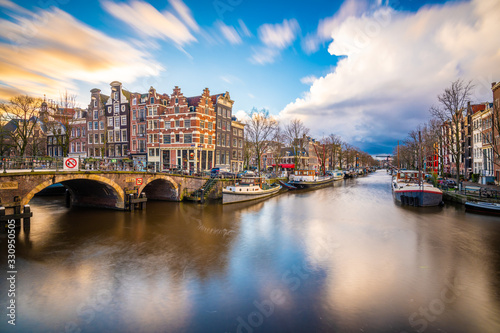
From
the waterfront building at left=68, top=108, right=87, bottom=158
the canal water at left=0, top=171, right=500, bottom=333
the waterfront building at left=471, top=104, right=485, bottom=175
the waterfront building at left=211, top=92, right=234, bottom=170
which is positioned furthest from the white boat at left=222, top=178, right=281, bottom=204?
the waterfront building at left=471, top=104, right=485, bottom=175

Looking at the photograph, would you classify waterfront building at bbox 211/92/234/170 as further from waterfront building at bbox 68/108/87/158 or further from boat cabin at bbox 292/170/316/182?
waterfront building at bbox 68/108/87/158

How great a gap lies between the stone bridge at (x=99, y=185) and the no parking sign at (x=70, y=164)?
1.60 feet

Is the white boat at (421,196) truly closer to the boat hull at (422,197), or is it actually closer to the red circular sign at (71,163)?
the boat hull at (422,197)

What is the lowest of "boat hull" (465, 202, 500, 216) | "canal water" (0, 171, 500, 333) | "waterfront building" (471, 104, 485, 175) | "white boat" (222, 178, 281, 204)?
"canal water" (0, 171, 500, 333)

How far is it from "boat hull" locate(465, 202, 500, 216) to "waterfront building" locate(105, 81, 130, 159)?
53.0 meters

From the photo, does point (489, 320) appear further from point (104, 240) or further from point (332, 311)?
point (104, 240)

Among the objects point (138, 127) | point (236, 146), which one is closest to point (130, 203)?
point (138, 127)

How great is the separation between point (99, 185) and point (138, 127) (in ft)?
83.0

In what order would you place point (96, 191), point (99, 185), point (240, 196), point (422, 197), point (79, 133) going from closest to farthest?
point (99, 185) → point (96, 191) → point (422, 197) → point (240, 196) → point (79, 133)

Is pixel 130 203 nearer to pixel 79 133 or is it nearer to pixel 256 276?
pixel 256 276

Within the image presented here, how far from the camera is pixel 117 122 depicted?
50469 millimetres

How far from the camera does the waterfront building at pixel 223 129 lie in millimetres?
48469

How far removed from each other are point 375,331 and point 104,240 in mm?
16872

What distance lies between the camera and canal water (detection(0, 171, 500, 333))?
342 inches
